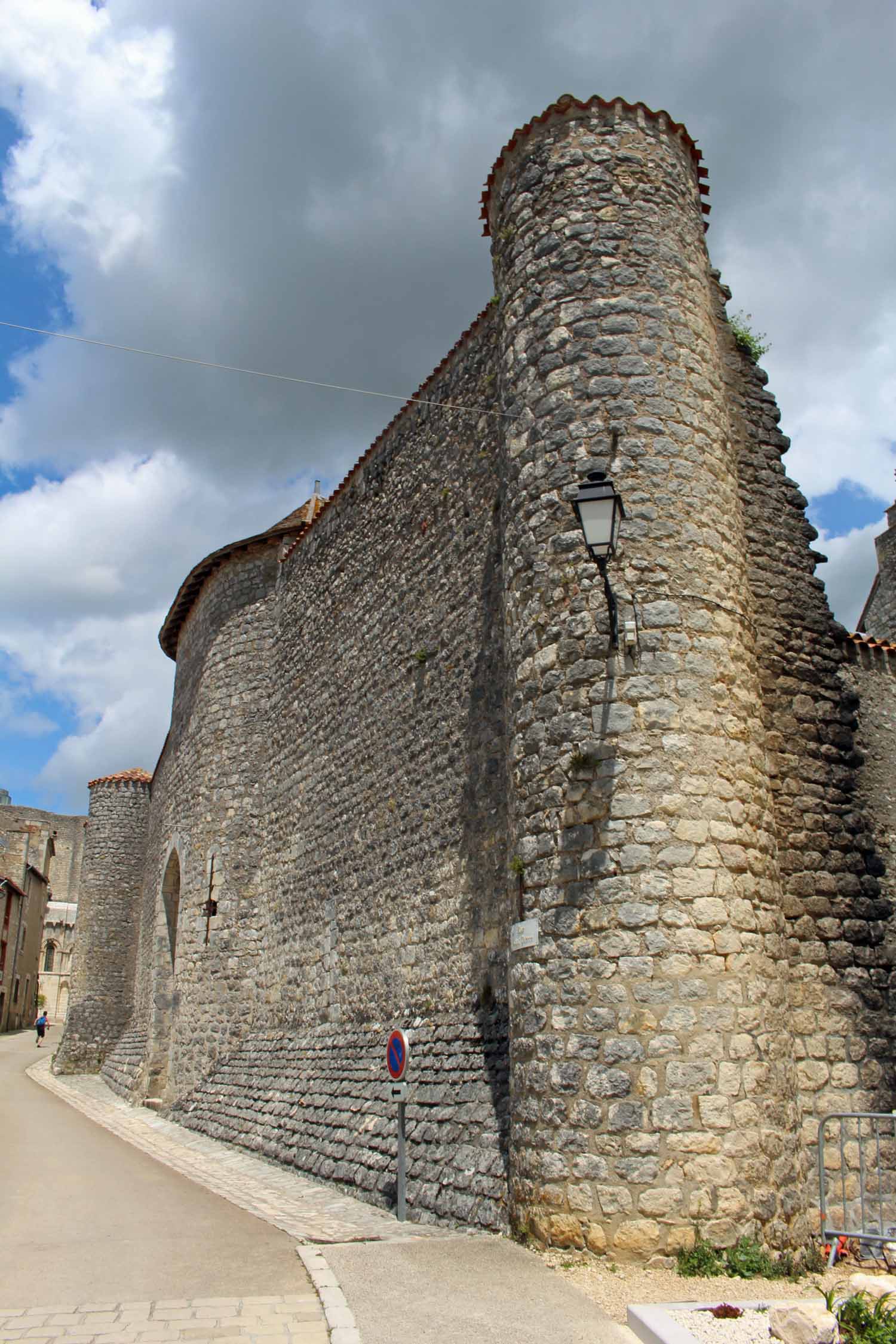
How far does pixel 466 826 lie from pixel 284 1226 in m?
3.53

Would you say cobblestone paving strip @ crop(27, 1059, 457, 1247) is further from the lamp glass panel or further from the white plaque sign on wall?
the lamp glass panel

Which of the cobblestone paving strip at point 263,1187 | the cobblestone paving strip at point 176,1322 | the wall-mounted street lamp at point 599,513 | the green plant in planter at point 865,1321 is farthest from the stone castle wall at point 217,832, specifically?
the green plant in planter at point 865,1321

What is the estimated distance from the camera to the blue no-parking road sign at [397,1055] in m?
6.97

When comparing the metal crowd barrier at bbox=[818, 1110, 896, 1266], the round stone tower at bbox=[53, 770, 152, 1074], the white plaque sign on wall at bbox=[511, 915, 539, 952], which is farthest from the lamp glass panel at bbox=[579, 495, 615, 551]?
the round stone tower at bbox=[53, 770, 152, 1074]

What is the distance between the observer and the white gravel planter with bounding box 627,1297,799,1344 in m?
3.95

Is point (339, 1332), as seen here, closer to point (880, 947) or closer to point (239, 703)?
point (880, 947)

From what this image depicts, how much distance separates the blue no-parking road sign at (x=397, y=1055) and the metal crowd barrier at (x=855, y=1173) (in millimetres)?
2722

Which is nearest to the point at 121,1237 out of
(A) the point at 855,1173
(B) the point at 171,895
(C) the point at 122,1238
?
(C) the point at 122,1238

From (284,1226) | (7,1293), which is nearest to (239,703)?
(284,1226)

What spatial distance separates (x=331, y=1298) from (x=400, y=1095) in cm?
233

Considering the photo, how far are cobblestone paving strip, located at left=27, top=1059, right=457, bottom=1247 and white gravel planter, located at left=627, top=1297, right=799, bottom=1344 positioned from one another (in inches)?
85.6

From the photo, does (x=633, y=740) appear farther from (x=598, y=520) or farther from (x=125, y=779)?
(x=125, y=779)

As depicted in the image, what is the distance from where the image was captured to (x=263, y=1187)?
8.45m

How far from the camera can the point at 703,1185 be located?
525 cm
